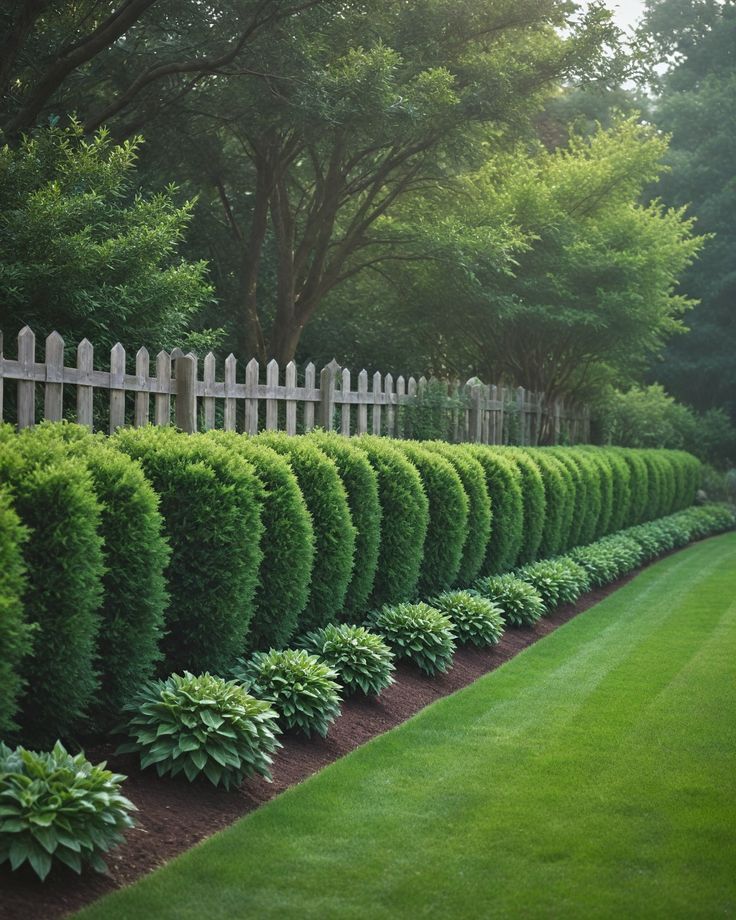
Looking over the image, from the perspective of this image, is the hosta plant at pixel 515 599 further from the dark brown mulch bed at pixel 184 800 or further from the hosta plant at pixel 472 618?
the dark brown mulch bed at pixel 184 800

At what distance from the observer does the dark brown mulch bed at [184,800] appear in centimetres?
379

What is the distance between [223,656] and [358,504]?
2.16 metres

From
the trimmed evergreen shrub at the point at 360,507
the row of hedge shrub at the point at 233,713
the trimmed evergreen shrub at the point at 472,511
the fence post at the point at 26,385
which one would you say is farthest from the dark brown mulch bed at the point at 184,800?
the trimmed evergreen shrub at the point at 472,511

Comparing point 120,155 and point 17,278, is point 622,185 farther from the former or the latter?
point 17,278

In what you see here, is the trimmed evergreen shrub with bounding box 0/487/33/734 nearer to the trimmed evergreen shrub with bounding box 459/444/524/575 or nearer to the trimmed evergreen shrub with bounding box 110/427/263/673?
the trimmed evergreen shrub with bounding box 110/427/263/673

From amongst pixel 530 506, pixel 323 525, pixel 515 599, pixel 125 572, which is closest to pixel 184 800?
pixel 125 572

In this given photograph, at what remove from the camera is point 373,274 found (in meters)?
20.2

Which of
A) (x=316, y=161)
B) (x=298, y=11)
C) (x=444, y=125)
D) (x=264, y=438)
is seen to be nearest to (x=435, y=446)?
(x=264, y=438)

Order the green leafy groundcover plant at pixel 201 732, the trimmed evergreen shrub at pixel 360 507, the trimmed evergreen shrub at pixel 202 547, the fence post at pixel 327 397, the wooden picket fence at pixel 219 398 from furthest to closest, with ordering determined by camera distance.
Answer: the fence post at pixel 327 397 → the trimmed evergreen shrub at pixel 360 507 → the wooden picket fence at pixel 219 398 → the trimmed evergreen shrub at pixel 202 547 → the green leafy groundcover plant at pixel 201 732

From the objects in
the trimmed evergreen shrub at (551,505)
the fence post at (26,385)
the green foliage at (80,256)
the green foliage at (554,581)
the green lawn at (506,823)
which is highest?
the green foliage at (80,256)

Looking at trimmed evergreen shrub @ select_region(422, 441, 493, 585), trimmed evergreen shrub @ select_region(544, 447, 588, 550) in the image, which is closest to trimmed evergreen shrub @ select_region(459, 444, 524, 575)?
trimmed evergreen shrub @ select_region(422, 441, 493, 585)

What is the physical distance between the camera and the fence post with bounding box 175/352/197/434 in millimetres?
7898

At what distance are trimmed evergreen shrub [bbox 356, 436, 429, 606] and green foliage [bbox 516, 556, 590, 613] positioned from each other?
2.54m

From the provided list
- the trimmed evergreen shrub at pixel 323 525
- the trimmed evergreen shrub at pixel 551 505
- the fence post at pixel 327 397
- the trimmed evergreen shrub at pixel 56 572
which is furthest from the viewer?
the trimmed evergreen shrub at pixel 551 505
